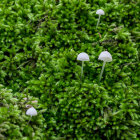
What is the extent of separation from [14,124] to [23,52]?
117cm

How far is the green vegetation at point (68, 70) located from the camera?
1.96 meters

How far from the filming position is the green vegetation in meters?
1.96

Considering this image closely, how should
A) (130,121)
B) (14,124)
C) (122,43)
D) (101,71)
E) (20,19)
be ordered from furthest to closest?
(20,19) → (122,43) → (101,71) → (130,121) → (14,124)

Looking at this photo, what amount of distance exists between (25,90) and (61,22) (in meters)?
1.25

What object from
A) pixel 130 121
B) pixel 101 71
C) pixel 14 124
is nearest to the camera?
pixel 14 124

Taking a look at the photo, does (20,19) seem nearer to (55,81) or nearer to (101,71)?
(55,81)

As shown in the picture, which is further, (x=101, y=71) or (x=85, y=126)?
(x=101, y=71)

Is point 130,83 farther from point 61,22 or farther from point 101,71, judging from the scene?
point 61,22

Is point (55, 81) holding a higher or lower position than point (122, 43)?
lower

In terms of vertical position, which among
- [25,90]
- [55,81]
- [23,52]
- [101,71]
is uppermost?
[23,52]

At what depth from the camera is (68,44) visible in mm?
2564

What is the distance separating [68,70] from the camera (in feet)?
7.50

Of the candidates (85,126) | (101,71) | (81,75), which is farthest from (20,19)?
(85,126)

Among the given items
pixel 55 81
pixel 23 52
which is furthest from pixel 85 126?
pixel 23 52
